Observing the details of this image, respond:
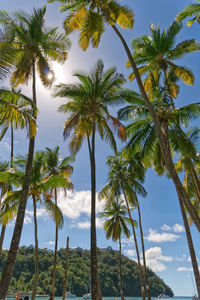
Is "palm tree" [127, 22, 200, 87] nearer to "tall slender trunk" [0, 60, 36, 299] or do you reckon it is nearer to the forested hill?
"tall slender trunk" [0, 60, 36, 299]

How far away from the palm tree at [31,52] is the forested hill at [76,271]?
52506 millimetres

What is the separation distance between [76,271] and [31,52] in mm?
73060

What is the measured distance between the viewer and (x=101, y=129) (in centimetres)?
1354

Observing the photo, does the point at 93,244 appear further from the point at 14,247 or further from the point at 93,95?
the point at 93,95

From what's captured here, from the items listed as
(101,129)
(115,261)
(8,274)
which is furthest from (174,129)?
(115,261)

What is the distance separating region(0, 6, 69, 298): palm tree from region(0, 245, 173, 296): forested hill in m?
52.5

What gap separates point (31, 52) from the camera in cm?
1119

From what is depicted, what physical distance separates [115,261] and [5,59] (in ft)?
288

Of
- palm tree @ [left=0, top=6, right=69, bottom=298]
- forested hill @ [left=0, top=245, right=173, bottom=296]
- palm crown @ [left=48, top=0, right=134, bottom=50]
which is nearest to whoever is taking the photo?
palm tree @ [left=0, top=6, right=69, bottom=298]

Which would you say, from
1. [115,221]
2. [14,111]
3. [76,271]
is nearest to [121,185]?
[115,221]

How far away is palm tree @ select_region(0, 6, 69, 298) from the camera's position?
28.2 ft

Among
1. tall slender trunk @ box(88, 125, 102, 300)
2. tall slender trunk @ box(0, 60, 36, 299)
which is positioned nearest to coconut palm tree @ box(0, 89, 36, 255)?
tall slender trunk @ box(0, 60, 36, 299)

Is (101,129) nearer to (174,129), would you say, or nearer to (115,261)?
(174,129)

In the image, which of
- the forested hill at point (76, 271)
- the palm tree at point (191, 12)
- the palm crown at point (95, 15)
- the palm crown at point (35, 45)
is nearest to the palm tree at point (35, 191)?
the palm crown at point (35, 45)
